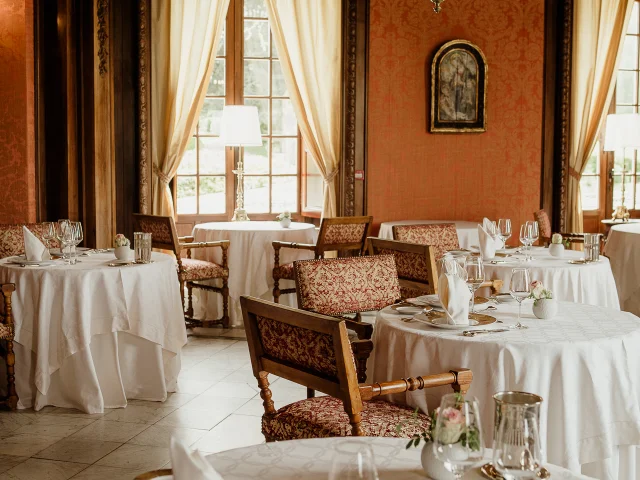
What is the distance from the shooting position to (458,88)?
7.97 metres

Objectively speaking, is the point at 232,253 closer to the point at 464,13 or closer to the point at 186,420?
the point at 186,420

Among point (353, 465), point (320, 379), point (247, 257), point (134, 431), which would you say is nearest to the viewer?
point (353, 465)

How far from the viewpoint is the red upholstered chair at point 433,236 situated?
210 inches

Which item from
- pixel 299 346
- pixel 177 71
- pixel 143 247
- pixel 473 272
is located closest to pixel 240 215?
pixel 177 71

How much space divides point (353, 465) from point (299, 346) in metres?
1.60

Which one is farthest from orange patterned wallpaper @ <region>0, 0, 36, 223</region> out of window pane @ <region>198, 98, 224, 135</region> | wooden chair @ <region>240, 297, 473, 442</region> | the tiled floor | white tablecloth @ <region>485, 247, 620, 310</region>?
wooden chair @ <region>240, 297, 473, 442</region>

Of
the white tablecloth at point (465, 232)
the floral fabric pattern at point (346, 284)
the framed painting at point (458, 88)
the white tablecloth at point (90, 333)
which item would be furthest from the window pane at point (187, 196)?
the floral fabric pattern at point (346, 284)

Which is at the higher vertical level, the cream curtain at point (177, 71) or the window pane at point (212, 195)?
the cream curtain at point (177, 71)

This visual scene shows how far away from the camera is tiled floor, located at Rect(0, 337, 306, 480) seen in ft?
11.7

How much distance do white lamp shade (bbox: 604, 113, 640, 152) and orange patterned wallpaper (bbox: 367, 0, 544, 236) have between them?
2.42 ft

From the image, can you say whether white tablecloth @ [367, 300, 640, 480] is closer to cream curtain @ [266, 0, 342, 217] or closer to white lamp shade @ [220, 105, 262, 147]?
white lamp shade @ [220, 105, 262, 147]

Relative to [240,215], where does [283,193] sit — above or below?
above

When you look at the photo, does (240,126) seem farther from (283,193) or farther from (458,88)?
(458,88)

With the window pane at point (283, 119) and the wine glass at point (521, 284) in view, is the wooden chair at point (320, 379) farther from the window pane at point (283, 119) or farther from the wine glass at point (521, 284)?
the window pane at point (283, 119)
